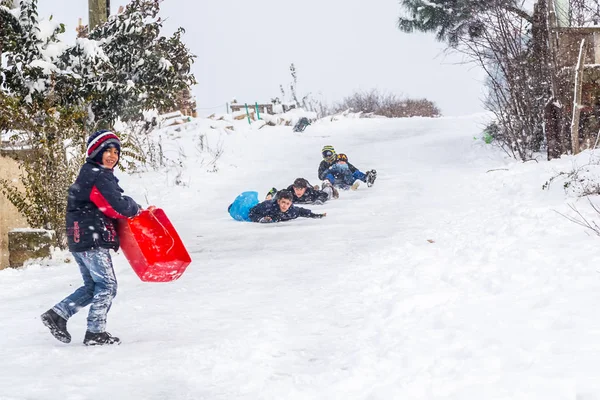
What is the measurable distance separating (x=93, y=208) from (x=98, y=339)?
917 millimetres

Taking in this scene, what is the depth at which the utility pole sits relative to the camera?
1358cm

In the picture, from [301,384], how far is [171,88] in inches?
433

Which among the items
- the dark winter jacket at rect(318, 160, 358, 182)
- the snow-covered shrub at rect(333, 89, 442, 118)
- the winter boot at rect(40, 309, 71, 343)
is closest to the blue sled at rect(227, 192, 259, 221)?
the dark winter jacket at rect(318, 160, 358, 182)

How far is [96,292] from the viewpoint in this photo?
15.8ft

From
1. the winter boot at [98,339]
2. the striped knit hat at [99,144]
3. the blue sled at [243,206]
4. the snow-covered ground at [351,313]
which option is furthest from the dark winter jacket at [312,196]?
the winter boot at [98,339]

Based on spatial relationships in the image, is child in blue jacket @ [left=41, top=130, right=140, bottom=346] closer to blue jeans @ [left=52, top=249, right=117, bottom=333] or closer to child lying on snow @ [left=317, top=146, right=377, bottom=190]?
blue jeans @ [left=52, top=249, right=117, bottom=333]

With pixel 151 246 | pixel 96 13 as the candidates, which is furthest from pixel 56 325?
pixel 96 13

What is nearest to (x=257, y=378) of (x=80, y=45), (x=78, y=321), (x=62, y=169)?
(x=78, y=321)

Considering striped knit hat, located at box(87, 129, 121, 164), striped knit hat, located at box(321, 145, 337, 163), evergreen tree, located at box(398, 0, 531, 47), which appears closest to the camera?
striped knit hat, located at box(87, 129, 121, 164)

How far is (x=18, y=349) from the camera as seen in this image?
4.76m

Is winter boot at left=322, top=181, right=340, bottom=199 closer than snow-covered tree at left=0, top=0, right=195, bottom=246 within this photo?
No

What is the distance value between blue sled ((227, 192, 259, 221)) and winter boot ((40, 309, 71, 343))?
6.38m

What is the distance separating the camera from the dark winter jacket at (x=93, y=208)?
471 cm

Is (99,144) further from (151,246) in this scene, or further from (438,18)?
(438,18)
